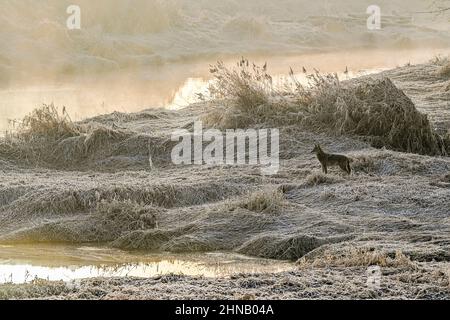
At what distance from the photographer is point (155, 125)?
14.9 m

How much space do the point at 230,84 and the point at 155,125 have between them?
5.00 ft

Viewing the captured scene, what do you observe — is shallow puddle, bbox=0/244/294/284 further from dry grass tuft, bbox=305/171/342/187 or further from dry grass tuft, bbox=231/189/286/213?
dry grass tuft, bbox=305/171/342/187

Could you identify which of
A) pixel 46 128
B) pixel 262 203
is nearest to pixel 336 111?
pixel 262 203

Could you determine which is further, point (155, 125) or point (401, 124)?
point (155, 125)

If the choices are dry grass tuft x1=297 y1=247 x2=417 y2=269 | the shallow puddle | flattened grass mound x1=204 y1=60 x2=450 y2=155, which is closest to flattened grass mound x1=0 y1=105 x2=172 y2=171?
flattened grass mound x1=204 y1=60 x2=450 y2=155

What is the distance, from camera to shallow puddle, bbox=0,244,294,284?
331 inches

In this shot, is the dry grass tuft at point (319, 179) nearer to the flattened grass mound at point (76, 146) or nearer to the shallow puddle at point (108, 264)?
the shallow puddle at point (108, 264)

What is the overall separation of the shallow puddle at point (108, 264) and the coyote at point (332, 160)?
8.31ft

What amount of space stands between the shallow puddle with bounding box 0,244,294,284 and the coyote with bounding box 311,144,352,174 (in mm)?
2533
